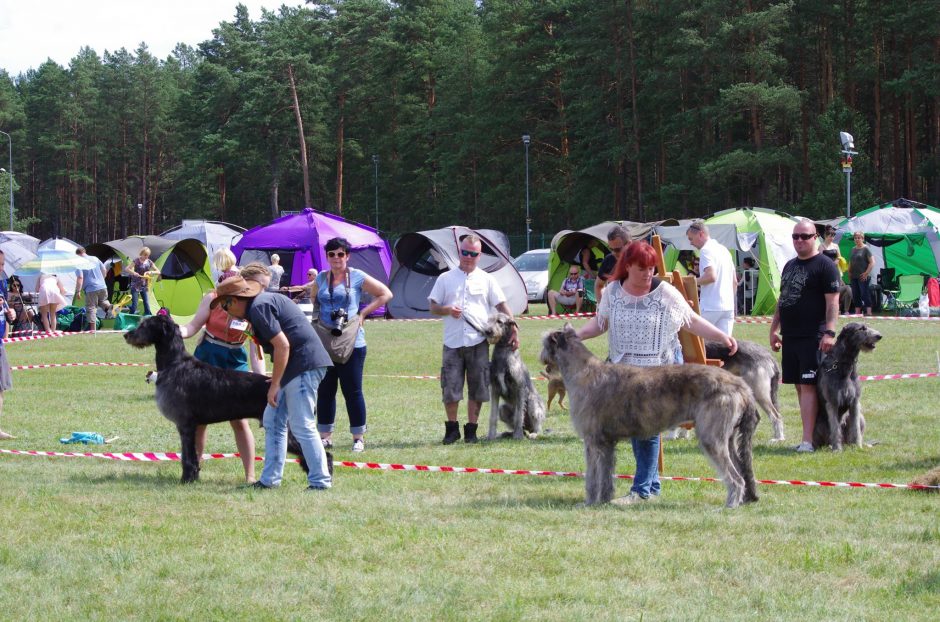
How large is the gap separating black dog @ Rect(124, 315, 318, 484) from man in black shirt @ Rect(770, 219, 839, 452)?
137 inches

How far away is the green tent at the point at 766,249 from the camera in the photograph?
77.2ft

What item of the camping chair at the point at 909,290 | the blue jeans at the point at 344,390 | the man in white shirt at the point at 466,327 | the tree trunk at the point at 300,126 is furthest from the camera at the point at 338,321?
the tree trunk at the point at 300,126

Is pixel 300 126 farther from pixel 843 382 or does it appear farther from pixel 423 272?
pixel 843 382

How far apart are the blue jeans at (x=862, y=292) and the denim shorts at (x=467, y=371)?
14.8m

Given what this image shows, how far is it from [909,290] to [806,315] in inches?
611

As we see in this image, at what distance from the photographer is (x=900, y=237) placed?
24078 millimetres

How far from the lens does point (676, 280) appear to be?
7.04 meters

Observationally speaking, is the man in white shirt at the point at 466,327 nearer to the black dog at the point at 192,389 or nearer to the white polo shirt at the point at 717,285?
the white polo shirt at the point at 717,285

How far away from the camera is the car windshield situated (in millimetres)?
31516

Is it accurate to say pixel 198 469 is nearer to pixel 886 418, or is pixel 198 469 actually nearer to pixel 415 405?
pixel 415 405

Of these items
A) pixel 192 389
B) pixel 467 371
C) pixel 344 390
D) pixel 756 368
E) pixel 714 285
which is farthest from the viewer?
pixel 714 285

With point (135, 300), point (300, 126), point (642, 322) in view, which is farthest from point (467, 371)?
point (300, 126)

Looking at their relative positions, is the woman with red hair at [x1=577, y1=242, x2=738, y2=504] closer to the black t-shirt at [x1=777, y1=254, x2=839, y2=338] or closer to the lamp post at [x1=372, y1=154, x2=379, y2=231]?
the black t-shirt at [x1=777, y1=254, x2=839, y2=338]

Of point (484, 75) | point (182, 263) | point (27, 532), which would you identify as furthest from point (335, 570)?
point (484, 75)
